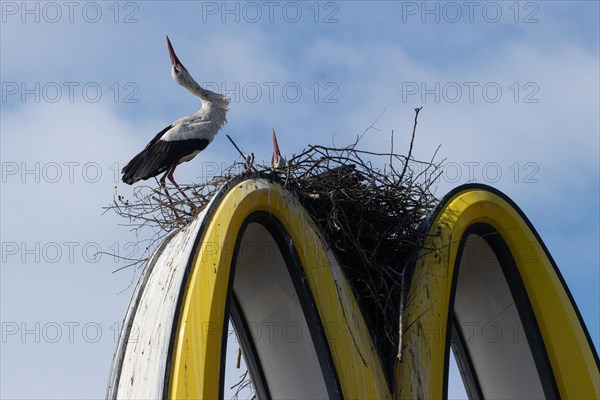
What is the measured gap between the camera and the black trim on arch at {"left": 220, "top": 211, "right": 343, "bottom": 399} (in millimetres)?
10352

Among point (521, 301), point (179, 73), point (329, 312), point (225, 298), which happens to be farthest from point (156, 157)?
point (521, 301)

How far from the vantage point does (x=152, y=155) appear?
1200 cm

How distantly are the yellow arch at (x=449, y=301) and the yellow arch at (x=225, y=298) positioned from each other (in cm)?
42

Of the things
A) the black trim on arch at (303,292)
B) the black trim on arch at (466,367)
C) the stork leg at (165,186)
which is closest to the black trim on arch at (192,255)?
the black trim on arch at (303,292)

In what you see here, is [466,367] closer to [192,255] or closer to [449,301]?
[449,301]

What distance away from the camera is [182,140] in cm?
1223

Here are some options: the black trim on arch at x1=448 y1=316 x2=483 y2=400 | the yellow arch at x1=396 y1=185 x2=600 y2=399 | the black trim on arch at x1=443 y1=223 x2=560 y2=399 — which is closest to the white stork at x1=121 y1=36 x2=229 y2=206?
the yellow arch at x1=396 y1=185 x2=600 y2=399

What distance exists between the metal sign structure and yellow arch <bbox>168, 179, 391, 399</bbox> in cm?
1

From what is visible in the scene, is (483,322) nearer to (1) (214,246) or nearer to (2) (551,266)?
(2) (551,266)

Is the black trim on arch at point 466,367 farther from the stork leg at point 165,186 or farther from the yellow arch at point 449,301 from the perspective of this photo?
the stork leg at point 165,186

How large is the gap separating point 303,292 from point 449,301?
5.20 feet

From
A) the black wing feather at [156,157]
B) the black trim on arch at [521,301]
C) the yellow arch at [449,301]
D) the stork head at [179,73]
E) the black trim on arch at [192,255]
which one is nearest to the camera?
the black trim on arch at [192,255]

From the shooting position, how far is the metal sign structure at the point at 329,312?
30.3ft

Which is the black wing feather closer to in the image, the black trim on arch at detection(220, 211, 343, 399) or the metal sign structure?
the metal sign structure
